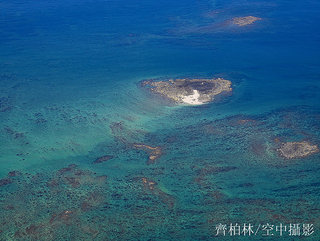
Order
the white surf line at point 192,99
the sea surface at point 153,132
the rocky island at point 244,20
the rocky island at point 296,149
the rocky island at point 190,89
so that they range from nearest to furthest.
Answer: the sea surface at point 153,132 < the rocky island at point 296,149 < the white surf line at point 192,99 < the rocky island at point 190,89 < the rocky island at point 244,20

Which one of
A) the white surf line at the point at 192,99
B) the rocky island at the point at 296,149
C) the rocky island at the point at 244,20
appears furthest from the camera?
the rocky island at the point at 244,20

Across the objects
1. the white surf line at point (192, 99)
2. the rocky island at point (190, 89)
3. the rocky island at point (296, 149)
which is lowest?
the rocky island at point (296, 149)

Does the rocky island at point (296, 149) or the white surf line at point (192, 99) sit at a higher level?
the white surf line at point (192, 99)

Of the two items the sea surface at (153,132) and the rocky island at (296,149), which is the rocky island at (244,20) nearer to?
the sea surface at (153,132)

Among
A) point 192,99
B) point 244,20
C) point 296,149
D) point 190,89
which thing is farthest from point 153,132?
point 244,20

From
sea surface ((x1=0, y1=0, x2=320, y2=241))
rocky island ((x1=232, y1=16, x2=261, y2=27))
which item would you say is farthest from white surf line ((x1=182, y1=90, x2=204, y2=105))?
rocky island ((x1=232, y1=16, x2=261, y2=27))

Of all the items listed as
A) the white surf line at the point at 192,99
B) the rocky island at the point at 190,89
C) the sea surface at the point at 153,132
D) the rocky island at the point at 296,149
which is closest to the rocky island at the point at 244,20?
the sea surface at the point at 153,132

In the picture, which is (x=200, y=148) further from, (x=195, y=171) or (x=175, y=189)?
(x=175, y=189)
